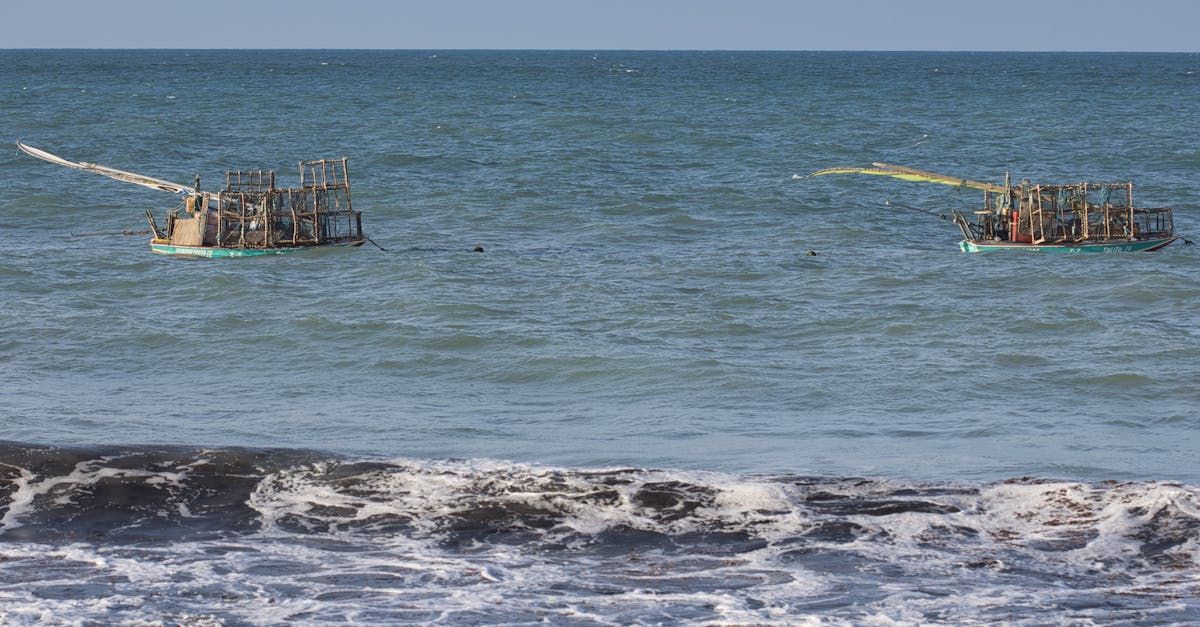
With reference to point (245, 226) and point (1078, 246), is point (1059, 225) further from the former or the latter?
point (245, 226)

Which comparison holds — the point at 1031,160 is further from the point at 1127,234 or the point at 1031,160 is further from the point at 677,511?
the point at 677,511

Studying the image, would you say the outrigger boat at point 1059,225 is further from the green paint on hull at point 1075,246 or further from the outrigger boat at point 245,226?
the outrigger boat at point 245,226

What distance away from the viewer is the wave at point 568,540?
14.8 metres

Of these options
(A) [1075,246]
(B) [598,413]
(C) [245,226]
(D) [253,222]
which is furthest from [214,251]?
(A) [1075,246]

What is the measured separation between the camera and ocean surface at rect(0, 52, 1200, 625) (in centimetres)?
1541

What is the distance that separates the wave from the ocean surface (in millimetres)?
55

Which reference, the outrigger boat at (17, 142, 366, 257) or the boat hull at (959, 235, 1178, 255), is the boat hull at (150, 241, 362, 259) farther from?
the boat hull at (959, 235, 1178, 255)

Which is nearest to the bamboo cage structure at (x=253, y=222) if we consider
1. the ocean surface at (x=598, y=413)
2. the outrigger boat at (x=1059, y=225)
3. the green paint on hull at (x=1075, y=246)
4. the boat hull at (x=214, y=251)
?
the boat hull at (x=214, y=251)

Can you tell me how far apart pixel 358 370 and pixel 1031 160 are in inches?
1852

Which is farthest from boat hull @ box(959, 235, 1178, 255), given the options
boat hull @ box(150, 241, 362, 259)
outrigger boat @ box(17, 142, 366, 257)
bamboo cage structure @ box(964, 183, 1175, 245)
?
boat hull @ box(150, 241, 362, 259)

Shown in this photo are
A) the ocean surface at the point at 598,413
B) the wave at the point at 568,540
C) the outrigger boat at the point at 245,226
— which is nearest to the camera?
the wave at the point at 568,540

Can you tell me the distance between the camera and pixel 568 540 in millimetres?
16844

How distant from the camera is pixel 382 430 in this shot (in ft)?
73.6

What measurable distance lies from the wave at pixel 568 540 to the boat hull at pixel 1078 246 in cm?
2159
